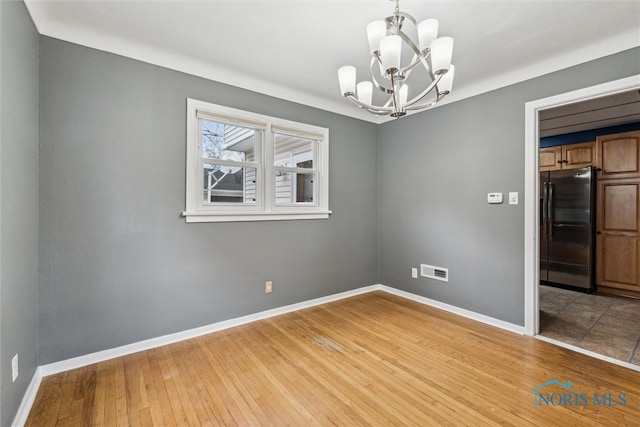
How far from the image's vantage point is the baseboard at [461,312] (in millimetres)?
2787

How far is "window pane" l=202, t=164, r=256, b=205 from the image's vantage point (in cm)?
281

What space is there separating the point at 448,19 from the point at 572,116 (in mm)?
2934

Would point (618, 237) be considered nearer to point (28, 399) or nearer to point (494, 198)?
point (494, 198)

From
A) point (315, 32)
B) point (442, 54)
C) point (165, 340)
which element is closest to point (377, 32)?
point (442, 54)

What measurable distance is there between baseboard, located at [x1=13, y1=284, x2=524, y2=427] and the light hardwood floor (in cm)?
6

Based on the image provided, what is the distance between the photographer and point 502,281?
2.87 m

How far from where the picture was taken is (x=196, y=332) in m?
2.65

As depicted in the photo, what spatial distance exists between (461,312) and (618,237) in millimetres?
2814

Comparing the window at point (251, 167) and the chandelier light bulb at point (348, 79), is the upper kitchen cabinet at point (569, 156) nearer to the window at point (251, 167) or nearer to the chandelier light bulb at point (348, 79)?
the window at point (251, 167)

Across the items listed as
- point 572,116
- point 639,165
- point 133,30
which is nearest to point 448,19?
point 133,30

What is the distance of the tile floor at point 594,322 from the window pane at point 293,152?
3070mm

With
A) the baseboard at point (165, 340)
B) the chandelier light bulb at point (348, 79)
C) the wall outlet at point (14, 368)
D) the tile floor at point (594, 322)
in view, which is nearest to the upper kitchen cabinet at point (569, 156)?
the tile floor at point (594, 322)

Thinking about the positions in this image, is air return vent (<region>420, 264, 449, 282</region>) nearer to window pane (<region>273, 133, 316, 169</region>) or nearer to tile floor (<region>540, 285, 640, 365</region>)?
tile floor (<region>540, 285, 640, 365</region>)

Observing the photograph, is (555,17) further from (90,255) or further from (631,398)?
(90,255)
